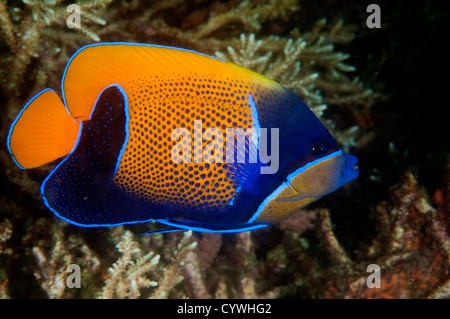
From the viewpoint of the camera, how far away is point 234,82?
1.24 m

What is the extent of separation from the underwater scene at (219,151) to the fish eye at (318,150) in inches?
0.7

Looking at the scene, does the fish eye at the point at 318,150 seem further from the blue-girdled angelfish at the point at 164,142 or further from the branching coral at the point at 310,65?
the branching coral at the point at 310,65

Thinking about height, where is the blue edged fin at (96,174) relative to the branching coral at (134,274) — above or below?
above

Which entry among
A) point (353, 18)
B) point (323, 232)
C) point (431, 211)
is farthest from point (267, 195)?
point (353, 18)

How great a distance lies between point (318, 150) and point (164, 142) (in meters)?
0.62

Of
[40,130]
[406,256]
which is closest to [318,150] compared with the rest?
[40,130]

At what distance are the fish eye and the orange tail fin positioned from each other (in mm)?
956

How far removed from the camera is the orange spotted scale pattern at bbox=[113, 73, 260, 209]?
1.18 m

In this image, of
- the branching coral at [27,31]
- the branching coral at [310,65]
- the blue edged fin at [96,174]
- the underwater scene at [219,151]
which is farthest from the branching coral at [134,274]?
the branching coral at [310,65]

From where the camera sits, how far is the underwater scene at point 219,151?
119 cm

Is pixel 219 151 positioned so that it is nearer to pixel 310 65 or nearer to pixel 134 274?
pixel 134 274

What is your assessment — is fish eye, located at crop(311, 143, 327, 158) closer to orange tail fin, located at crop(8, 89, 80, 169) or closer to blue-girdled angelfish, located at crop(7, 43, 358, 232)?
blue-girdled angelfish, located at crop(7, 43, 358, 232)

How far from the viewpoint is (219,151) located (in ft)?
3.86

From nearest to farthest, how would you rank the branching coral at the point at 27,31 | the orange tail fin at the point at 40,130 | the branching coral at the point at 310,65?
1. the orange tail fin at the point at 40,130
2. the branching coral at the point at 27,31
3. the branching coral at the point at 310,65
